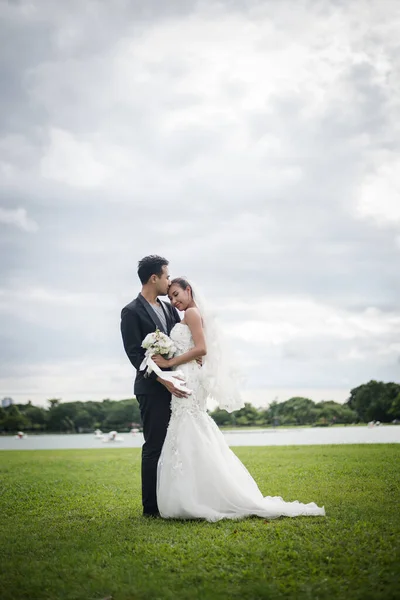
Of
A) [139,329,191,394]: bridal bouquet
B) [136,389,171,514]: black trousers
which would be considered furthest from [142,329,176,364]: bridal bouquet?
[136,389,171,514]: black trousers

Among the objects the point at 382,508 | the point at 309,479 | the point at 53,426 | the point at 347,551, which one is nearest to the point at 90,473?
the point at 309,479

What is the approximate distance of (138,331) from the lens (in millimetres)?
8406

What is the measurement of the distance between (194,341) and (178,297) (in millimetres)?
641

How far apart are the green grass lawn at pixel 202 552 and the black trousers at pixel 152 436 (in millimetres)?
348

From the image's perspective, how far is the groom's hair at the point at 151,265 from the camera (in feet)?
27.5

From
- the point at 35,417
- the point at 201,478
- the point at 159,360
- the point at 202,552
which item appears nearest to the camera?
the point at 202,552

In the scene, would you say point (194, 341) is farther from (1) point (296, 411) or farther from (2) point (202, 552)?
(1) point (296, 411)

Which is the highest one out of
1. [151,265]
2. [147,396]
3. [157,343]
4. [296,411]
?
[151,265]

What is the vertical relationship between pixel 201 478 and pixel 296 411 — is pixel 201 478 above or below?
above

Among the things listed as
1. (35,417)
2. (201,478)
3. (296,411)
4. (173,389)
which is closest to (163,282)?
(173,389)

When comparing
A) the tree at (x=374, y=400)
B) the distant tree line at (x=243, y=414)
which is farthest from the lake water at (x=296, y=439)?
the tree at (x=374, y=400)

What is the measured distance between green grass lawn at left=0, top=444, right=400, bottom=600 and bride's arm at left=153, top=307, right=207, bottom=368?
2043 millimetres

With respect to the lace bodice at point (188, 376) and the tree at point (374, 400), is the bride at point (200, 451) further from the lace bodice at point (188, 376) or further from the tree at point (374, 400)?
the tree at point (374, 400)

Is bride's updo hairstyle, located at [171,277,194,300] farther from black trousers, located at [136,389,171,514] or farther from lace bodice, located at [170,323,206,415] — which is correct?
black trousers, located at [136,389,171,514]
